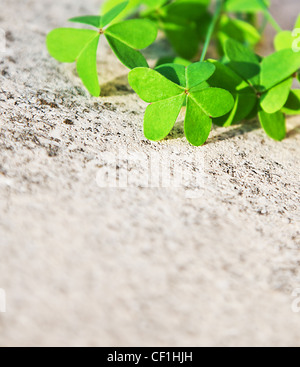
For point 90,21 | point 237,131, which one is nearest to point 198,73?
point 237,131

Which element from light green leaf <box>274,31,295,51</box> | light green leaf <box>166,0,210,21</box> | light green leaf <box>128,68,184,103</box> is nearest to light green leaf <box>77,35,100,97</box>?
light green leaf <box>128,68,184,103</box>

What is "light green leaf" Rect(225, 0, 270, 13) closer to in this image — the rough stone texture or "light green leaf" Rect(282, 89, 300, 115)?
"light green leaf" Rect(282, 89, 300, 115)

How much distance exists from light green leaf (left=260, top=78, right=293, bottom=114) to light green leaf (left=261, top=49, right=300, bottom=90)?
1 cm

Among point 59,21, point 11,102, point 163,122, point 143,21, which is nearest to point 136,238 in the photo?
point 163,122

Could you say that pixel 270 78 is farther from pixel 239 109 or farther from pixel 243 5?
pixel 243 5

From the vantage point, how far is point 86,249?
630mm

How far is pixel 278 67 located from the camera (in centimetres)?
94

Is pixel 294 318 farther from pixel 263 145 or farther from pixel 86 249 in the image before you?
pixel 263 145

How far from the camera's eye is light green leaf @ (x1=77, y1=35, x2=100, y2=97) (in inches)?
36.6

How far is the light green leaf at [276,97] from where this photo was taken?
3.00 ft

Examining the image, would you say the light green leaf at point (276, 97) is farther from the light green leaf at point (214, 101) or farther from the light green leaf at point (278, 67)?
the light green leaf at point (214, 101)

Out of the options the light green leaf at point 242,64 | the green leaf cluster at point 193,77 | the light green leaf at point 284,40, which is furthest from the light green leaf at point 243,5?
the light green leaf at point 242,64

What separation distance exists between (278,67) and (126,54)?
1.28ft
